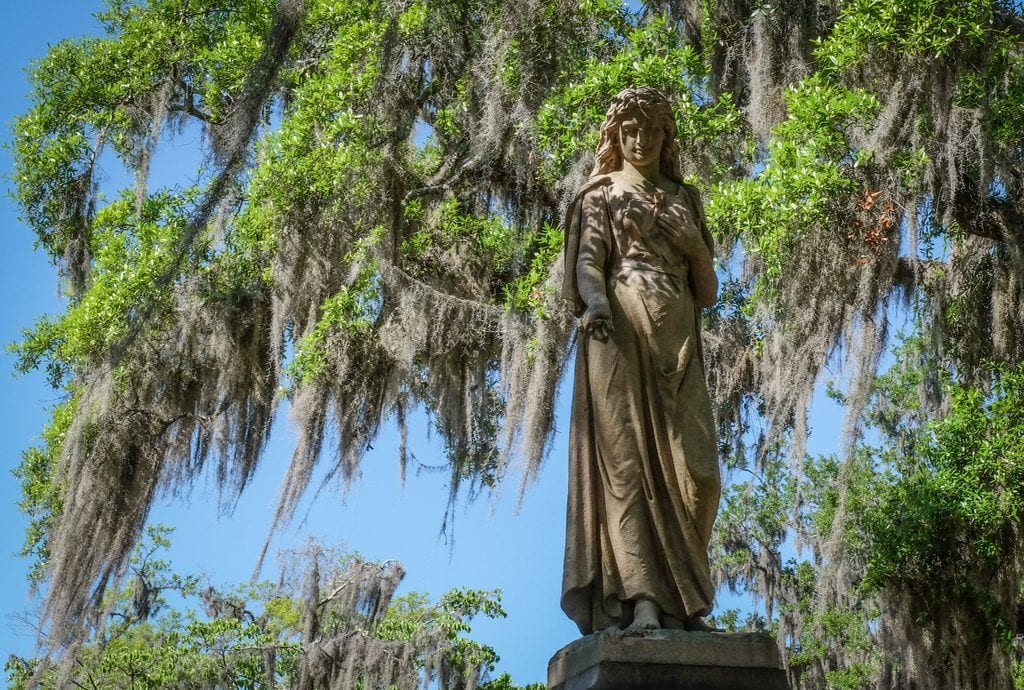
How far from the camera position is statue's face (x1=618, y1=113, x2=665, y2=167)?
4996 mm

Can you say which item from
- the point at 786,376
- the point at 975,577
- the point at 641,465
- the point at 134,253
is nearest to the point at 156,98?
the point at 134,253

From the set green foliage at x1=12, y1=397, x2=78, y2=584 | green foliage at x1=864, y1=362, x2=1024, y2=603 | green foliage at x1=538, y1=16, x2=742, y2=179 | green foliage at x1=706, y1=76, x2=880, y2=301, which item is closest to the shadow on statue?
green foliage at x1=706, y1=76, x2=880, y2=301

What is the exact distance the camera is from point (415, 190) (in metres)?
12.4

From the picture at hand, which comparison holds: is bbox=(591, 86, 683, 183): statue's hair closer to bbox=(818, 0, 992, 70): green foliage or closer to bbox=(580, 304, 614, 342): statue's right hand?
bbox=(580, 304, 614, 342): statue's right hand

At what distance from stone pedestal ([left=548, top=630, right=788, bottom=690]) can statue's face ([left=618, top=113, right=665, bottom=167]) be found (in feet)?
6.54

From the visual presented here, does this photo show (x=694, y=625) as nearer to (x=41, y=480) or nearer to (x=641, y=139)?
(x=641, y=139)

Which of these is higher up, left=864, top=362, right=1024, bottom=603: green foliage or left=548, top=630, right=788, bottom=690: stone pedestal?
left=864, top=362, right=1024, bottom=603: green foliage

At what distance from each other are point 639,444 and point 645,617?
643mm

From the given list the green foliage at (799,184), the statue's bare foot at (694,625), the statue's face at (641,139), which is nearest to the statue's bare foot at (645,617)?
the statue's bare foot at (694,625)

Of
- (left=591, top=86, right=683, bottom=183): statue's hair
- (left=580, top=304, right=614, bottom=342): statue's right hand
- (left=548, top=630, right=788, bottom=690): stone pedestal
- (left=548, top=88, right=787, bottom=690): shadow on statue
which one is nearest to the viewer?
(left=548, top=630, right=788, bottom=690): stone pedestal

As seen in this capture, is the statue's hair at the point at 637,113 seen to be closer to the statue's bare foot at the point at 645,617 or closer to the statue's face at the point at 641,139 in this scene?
the statue's face at the point at 641,139

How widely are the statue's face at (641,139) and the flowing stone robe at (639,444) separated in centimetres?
26

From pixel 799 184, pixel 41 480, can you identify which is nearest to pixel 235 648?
pixel 41 480

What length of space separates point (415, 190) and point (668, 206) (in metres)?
7.68
